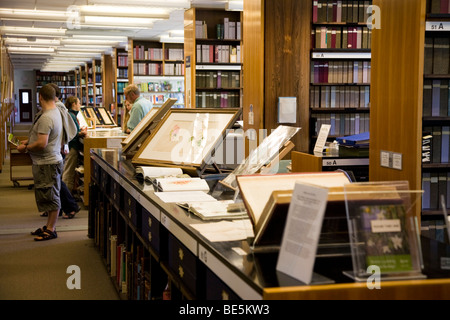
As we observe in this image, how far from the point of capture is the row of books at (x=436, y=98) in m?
4.23

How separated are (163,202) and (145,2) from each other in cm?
679

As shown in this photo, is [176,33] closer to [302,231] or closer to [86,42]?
[86,42]

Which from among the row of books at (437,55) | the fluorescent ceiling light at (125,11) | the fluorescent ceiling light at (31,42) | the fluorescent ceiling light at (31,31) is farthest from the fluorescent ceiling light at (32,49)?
the row of books at (437,55)

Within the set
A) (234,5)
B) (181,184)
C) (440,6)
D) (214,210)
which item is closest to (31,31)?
(234,5)

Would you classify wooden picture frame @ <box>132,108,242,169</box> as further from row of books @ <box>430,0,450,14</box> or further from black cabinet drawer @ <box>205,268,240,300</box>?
black cabinet drawer @ <box>205,268,240,300</box>

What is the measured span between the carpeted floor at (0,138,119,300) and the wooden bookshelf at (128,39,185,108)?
6580 mm

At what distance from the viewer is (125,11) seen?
33.2ft

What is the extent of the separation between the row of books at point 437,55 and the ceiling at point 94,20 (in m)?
5.17

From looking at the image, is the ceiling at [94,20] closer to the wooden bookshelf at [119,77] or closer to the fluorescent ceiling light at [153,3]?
the fluorescent ceiling light at [153,3]

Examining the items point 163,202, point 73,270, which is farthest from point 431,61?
point 73,270

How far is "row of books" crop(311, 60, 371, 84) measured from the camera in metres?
7.24

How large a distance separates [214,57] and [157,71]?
14.8 ft

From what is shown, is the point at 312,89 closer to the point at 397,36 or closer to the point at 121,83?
the point at 397,36

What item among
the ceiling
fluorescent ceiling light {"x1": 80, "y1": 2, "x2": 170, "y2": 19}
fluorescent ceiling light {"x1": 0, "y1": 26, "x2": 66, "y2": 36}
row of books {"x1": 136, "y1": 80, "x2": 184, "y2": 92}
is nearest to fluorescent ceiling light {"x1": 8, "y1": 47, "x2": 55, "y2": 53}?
the ceiling
